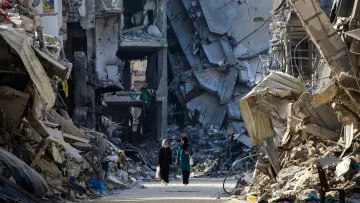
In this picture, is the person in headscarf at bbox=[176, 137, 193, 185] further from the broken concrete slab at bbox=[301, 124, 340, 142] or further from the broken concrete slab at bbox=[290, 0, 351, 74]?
the broken concrete slab at bbox=[290, 0, 351, 74]

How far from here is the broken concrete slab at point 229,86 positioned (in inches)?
2154

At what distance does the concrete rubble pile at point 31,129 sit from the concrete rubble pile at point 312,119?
3.77 metres

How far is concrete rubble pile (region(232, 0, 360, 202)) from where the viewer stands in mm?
17438

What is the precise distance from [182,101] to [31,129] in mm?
35890

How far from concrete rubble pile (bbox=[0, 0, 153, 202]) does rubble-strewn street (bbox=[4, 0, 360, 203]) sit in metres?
0.03

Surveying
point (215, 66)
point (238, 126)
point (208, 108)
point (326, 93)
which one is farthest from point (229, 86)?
point (326, 93)

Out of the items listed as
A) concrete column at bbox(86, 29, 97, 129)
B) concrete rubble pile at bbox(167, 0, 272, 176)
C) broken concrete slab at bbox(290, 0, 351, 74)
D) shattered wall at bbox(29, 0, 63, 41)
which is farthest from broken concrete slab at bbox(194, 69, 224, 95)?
broken concrete slab at bbox(290, 0, 351, 74)

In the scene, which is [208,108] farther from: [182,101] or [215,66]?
[215,66]

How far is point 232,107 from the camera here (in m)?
54.3

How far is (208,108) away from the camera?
55938mm

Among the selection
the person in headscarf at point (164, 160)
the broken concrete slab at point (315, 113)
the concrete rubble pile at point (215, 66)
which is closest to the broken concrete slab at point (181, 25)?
the concrete rubble pile at point (215, 66)

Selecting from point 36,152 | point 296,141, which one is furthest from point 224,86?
point 36,152

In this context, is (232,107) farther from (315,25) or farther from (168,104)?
(315,25)

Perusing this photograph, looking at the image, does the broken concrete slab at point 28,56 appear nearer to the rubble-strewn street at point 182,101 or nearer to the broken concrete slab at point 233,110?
the rubble-strewn street at point 182,101
